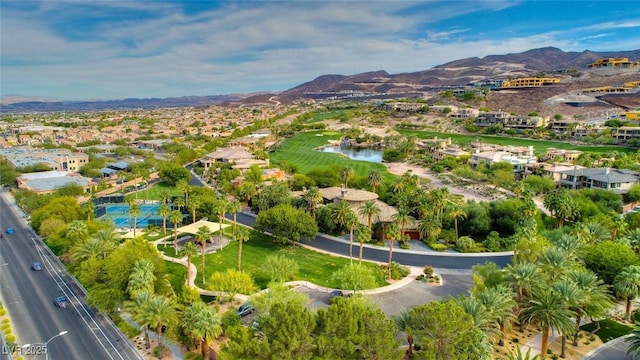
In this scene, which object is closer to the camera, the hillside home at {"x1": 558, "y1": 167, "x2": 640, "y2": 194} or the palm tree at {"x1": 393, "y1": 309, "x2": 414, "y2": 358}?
the palm tree at {"x1": 393, "y1": 309, "x2": 414, "y2": 358}

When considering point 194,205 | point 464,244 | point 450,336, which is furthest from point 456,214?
point 194,205

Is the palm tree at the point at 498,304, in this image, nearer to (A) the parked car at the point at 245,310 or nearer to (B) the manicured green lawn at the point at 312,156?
(A) the parked car at the point at 245,310

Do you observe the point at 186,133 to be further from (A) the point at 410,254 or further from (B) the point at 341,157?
(A) the point at 410,254

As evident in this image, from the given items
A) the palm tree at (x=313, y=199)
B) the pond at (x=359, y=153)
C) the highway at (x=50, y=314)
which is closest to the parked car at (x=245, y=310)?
the highway at (x=50, y=314)

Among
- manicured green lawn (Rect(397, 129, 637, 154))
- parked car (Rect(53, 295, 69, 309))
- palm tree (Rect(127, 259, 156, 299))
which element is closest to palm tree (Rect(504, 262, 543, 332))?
palm tree (Rect(127, 259, 156, 299))

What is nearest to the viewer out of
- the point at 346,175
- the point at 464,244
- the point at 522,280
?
the point at 522,280

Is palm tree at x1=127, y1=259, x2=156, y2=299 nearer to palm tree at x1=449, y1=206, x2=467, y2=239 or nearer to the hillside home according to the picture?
palm tree at x1=449, y1=206, x2=467, y2=239

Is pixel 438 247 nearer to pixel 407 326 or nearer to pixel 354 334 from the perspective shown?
pixel 407 326

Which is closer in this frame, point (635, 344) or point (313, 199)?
point (635, 344)
